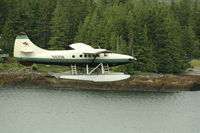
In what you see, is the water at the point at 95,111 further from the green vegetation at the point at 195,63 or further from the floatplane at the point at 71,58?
the green vegetation at the point at 195,63

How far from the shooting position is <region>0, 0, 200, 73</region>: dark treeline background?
305ft

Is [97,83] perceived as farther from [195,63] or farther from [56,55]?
[56,55]

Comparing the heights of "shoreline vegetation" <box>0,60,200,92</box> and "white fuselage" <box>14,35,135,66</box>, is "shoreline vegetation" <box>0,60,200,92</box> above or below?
below

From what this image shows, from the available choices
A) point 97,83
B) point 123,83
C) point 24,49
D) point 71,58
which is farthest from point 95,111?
point 123,83

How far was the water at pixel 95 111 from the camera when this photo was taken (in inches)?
2532

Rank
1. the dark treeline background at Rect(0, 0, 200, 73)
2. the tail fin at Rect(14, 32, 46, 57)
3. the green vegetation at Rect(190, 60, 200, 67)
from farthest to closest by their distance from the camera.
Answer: the green vegetation at Rect(190, 60, 200, 67), the dark treeline background at Rect(0, 0, 200, 73), the tail fin at Rect(14, 32, 46, 57)

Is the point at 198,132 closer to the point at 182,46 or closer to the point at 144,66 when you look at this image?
the point at 144,66

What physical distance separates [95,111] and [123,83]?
18.6 metres

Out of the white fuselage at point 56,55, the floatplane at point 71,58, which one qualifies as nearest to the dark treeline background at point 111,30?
the floatplane at point 71,58

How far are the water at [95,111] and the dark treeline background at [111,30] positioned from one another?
9.06 meters

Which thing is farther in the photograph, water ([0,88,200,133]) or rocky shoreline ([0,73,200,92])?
rocky shoreline ([0,73,200,92])

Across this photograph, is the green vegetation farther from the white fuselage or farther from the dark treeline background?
the white fuselage

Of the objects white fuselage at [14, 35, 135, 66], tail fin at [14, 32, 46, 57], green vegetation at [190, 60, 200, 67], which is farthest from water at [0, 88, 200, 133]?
green vegetation at [190, 60, 200, 67]

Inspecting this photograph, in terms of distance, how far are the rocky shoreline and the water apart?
3477 millimetres
